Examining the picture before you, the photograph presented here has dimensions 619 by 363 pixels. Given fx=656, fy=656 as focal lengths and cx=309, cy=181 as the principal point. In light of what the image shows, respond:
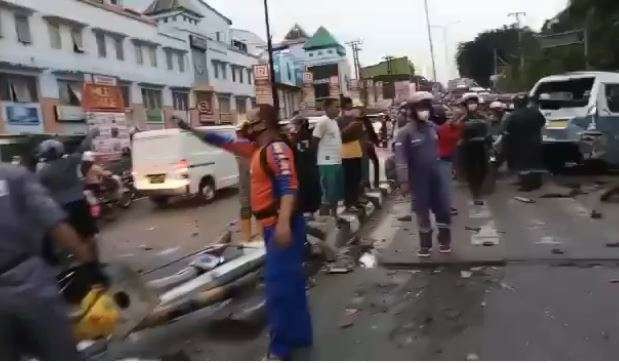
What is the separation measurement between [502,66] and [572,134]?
25339 mm

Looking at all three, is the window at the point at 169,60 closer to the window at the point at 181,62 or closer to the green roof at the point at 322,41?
the window at the point at 181,62

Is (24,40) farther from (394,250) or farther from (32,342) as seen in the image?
(32,342)

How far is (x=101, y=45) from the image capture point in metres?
23.2

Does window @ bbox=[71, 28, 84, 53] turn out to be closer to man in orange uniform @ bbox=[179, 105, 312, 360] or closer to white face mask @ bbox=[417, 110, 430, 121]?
white face mask @ bbox=[417, 110, 430, 121]

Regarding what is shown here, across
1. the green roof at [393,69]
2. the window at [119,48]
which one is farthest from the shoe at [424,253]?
the green roof at [393,69]

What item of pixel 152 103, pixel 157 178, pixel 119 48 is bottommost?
pixel 157 178

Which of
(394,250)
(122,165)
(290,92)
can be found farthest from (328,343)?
(290,92)

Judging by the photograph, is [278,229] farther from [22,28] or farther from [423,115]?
[22,28]

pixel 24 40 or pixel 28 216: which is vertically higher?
pixel 24 40

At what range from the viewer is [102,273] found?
3.90 meters

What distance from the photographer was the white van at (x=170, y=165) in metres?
14.4

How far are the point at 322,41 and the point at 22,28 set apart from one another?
11.9 m

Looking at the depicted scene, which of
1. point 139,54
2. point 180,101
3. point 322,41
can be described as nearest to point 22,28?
point 139,54

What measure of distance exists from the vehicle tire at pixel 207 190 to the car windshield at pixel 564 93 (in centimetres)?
742
